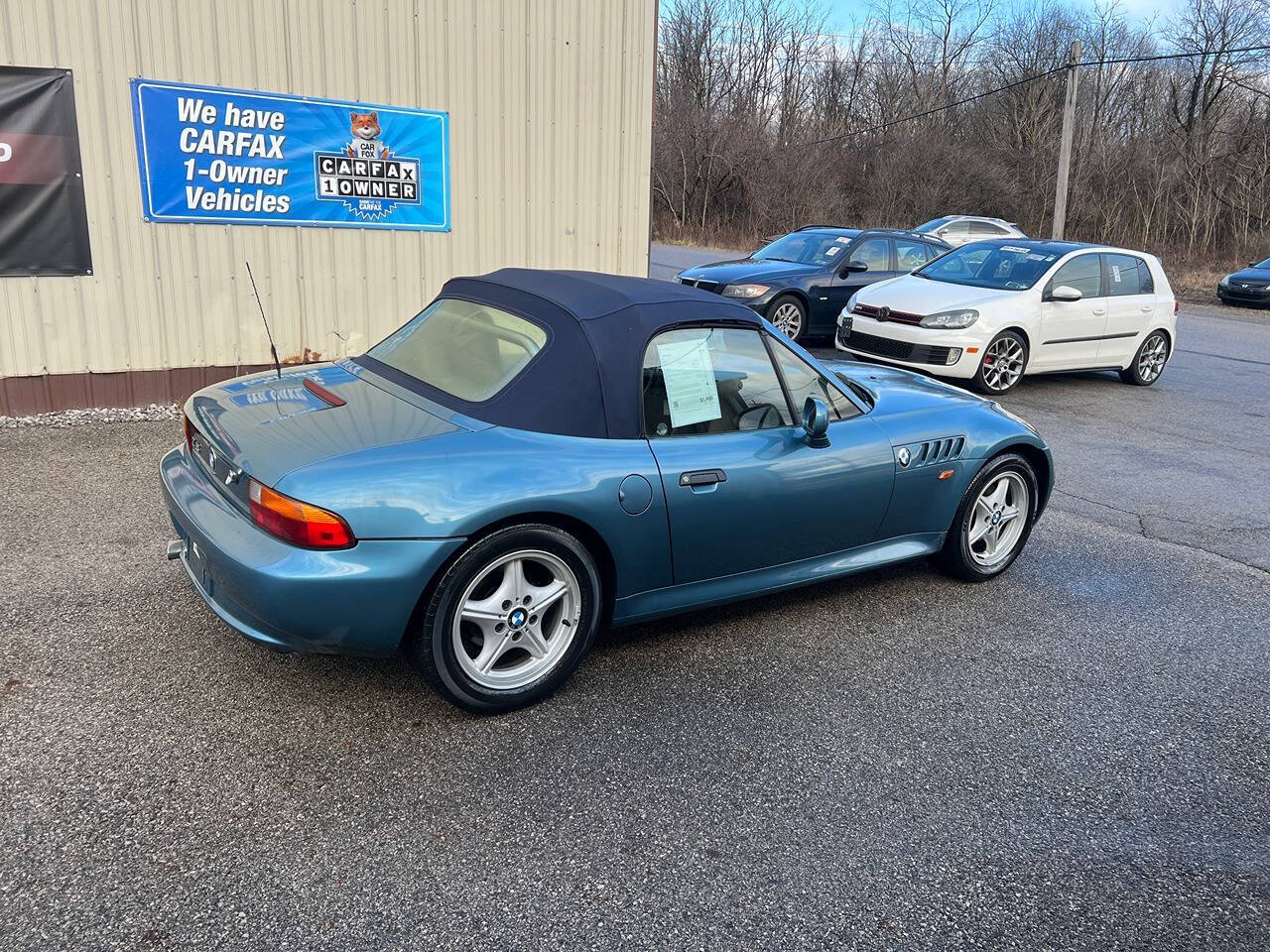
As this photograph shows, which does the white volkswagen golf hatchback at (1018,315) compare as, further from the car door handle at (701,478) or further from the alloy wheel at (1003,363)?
the car door handle at (701,478)

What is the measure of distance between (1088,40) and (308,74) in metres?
48.2

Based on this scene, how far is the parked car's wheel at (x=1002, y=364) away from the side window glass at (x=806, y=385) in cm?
587

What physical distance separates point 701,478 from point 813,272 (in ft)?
29.7

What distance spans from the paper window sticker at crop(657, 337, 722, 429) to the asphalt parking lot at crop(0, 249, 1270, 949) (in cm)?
99

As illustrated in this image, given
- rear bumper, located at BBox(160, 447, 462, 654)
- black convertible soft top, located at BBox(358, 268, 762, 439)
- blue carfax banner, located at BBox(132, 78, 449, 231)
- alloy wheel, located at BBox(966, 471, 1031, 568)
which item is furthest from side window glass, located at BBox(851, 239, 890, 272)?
rear bumper, located at BBox(160, 447, 462, 654)

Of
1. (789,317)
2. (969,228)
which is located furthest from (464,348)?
(969,228)

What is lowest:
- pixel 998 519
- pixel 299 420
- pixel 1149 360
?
pixel 998 519

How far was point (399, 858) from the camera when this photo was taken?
2.73m

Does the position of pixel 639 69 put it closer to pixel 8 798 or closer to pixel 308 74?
pixel 308 74

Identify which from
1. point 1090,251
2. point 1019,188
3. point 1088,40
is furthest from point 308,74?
point 1088,40

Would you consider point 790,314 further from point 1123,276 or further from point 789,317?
point 1123,276

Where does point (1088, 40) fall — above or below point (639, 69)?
above

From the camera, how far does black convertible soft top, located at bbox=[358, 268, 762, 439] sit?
355cm

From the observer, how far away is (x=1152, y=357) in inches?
439
